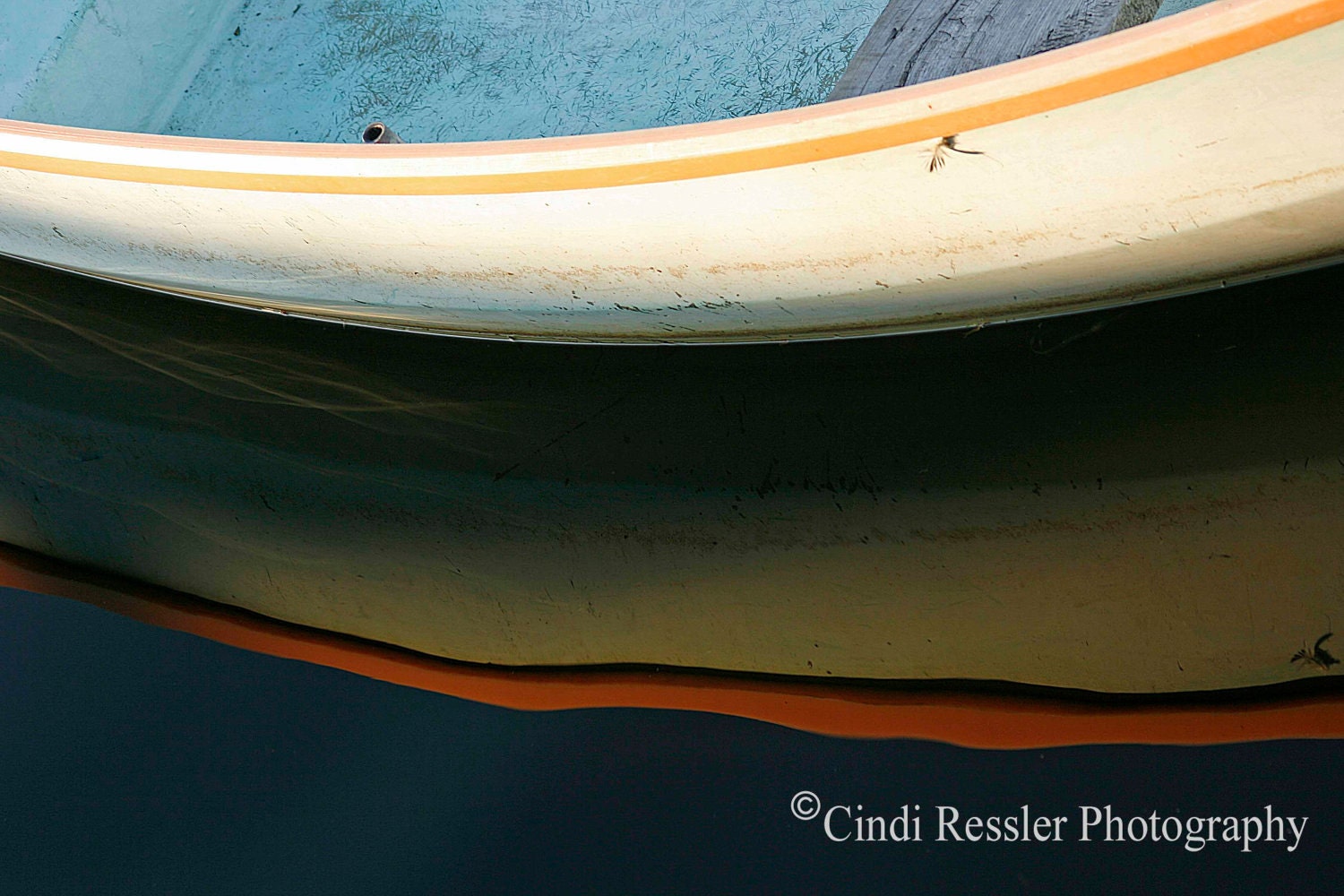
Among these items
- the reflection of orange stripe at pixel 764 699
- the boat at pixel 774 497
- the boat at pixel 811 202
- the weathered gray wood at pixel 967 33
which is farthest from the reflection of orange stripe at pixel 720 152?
the reflection of orange stripe at pixel 764 699

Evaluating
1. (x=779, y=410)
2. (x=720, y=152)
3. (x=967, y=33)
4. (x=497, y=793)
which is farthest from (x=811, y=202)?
(x=497, y=793)

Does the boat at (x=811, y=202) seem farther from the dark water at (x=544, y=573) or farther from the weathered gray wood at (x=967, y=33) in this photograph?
the weathered gray wood at (x=967, y=33)

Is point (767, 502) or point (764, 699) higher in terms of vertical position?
point (767, 502)

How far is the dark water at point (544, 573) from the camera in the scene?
157 cm

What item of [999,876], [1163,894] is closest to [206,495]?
[999,876]

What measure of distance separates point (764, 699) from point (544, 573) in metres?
0.43

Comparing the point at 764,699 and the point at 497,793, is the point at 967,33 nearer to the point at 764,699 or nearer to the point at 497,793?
the point at 764,699

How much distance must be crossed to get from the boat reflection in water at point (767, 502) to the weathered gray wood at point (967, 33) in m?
0.47

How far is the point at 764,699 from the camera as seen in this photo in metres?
1.71

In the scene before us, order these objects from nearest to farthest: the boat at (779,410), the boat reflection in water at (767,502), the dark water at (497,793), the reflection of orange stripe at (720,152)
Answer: the reflection of orange stripe at (720,152) < the boat at (779,410) < the dark water at (497,793) < the boat reflection in water at (767,502)

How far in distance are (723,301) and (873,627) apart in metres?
0.53

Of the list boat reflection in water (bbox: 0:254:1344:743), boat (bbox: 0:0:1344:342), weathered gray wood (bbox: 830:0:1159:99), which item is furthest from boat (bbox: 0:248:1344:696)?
weathered gray wood (bbox: 830:0:1159:99)

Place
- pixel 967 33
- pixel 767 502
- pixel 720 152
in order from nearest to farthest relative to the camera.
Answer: pixel 720 152, pixel 967 33, pixel 767 502

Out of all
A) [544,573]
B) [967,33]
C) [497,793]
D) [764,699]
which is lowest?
[497,793]
